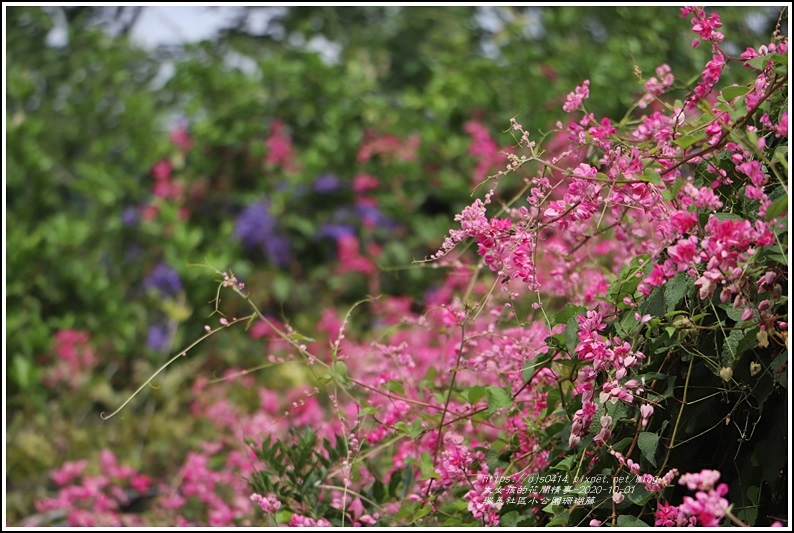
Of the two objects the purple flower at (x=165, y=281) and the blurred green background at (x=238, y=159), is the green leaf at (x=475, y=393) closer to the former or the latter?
the blurred green background at (x=238, y=159)

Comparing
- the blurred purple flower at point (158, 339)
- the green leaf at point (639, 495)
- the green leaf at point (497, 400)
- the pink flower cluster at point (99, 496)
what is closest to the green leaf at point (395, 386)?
the green leaf at point (497, 400)

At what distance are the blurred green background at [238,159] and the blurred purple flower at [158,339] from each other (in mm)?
11

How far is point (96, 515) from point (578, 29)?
3.91 meters

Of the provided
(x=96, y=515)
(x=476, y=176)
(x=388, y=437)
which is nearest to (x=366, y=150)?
(x=476, y=176)

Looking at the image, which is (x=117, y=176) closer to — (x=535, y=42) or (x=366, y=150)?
(x=366, y=150)

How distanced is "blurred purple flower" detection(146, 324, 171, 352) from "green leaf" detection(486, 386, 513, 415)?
10.9 ft

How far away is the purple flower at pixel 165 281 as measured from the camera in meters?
4.92

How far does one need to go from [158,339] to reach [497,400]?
3.48 metres

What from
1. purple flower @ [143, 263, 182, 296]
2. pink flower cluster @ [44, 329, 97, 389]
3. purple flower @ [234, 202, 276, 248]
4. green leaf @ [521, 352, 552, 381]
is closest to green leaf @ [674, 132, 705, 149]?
green leaf @ [521, 352, 552, 381]

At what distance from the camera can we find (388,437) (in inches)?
74.9

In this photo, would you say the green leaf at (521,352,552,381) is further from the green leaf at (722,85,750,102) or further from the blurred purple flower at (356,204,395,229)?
the blurred purple flower at (356,204,395,229)

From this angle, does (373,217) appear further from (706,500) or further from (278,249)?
(706,500)

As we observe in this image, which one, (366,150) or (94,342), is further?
(366,150)

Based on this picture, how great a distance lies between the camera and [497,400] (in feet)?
5.12
